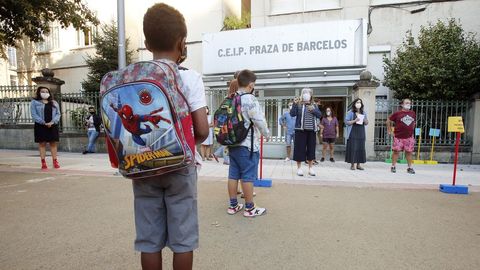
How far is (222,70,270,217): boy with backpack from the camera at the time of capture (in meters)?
3.60

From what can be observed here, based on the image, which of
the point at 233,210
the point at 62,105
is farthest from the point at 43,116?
the point at 233,210

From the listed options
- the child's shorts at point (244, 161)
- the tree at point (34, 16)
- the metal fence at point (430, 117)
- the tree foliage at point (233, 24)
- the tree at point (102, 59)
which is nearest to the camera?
the child's shorts at point (244, 161)

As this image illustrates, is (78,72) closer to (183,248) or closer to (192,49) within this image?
(192,49)

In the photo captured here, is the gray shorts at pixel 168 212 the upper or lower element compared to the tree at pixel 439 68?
lower

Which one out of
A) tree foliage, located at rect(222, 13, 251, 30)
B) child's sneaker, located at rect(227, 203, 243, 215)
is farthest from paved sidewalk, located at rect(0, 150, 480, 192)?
tree foliage, located at rect(222, 13, 251, 30)

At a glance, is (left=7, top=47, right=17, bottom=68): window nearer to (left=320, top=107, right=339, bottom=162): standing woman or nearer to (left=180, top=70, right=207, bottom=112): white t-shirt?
(left=320, top=107, right=339, bottom=162): standing woman

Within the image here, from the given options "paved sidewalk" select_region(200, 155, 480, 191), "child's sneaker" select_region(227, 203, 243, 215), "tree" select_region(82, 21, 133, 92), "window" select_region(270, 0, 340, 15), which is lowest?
"paved sidewalk" select_region(200, 155, 480, 191)

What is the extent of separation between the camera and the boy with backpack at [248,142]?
3596mm

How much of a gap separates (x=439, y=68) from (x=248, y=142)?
8.88 m

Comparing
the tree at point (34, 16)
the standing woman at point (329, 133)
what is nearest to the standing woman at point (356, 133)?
the standing woman at point (329, 133)

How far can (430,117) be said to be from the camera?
9.51 meters

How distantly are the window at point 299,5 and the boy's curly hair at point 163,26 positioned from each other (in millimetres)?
12798

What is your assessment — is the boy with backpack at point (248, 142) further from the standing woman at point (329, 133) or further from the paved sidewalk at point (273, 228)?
the standing woman at point (329, 133)

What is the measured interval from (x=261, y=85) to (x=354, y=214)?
9828mm
